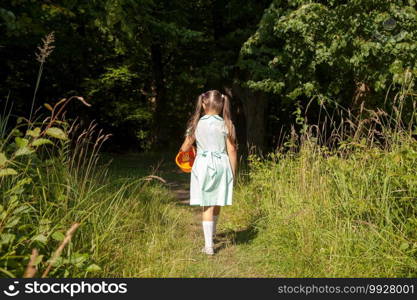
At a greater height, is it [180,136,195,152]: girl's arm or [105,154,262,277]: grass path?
[180,136,195,152]: girl's arm

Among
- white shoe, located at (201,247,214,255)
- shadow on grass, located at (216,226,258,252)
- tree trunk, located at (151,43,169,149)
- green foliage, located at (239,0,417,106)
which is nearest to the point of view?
white shoe, located at (201,247,214,255)

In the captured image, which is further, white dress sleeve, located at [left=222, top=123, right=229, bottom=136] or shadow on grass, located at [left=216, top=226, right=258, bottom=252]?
shadow on grass, located at [left=216, top=226, right=258, bottom=252]

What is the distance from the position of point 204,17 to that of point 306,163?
36.3 feet

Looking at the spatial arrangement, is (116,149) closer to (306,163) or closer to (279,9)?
(279,9)

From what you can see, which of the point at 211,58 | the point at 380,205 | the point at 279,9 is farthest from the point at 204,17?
the point at 380,205

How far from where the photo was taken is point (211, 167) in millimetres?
5281

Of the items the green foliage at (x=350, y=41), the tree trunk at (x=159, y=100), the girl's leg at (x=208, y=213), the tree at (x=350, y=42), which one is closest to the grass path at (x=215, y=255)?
the girl's leg at (x=208, y=213)

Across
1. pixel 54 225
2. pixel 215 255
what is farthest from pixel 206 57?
pixel 54 225

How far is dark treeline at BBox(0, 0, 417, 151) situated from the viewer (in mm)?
8508

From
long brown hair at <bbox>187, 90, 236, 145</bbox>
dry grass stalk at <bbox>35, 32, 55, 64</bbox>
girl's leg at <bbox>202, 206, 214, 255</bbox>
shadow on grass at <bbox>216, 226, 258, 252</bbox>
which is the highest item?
dry grass stalk at <bbox>35, 32, 55, 64</bbox>

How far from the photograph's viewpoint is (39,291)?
2998mm

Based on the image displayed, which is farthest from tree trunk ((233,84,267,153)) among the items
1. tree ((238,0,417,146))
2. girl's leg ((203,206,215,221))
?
girl's leg ((203,206,215,221))

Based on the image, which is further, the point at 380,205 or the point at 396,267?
the point at 380,205

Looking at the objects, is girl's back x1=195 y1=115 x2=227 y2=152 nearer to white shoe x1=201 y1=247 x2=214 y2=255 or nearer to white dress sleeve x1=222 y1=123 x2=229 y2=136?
white dress sleeve x1=222 y1=123 x2=229 y2=136
